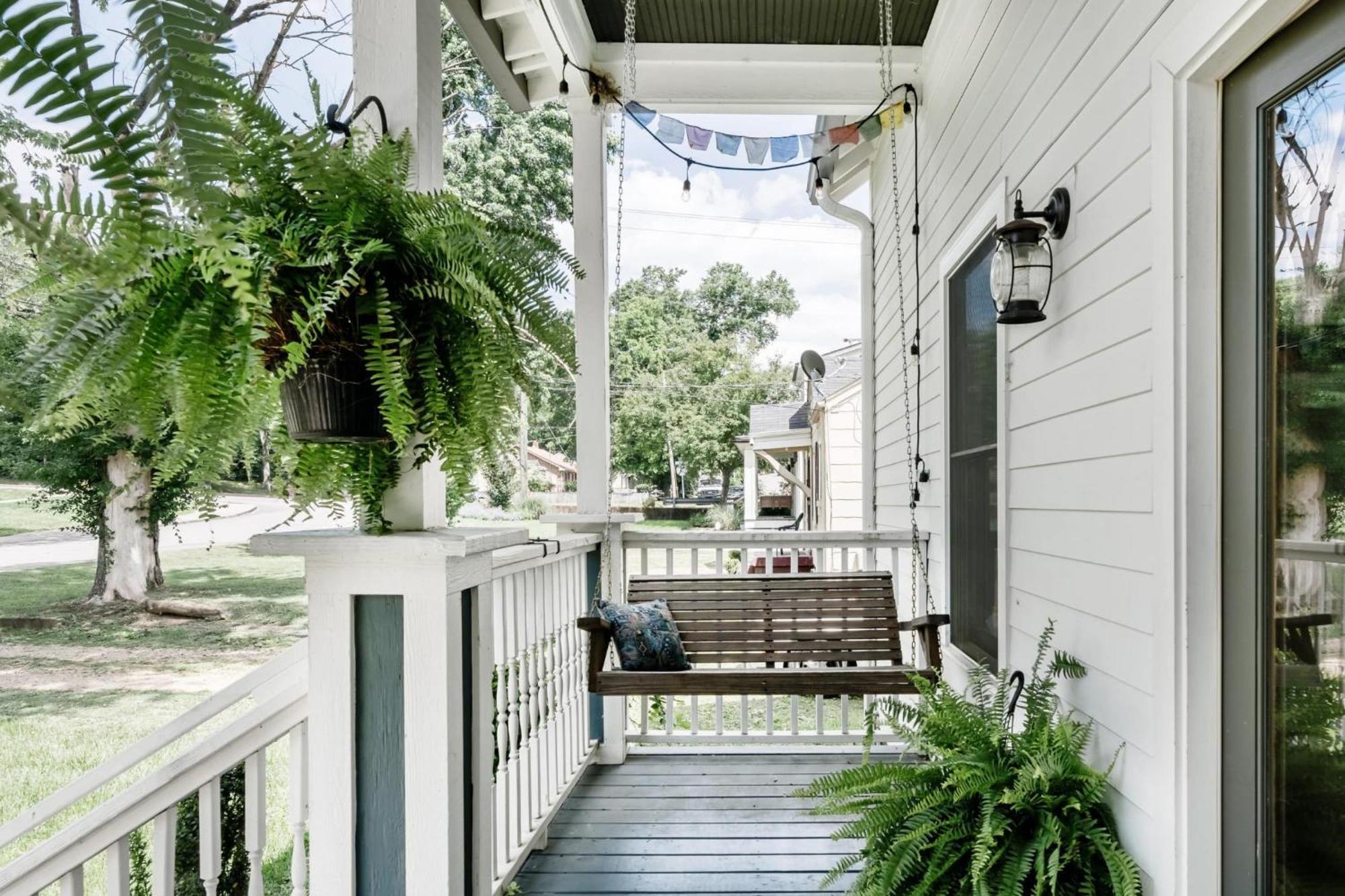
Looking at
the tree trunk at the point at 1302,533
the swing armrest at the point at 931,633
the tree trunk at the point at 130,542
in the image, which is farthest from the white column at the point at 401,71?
the swing armrest at the point at 931,633

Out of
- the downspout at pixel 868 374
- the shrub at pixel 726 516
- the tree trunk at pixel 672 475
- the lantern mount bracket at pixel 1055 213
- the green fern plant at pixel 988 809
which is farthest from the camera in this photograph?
the tree trunk at pixel 672 475

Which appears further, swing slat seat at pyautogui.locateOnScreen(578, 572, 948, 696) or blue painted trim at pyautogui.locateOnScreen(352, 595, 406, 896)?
swing slat seat at pyautogui.locateOnScreen(578, 572, 948, 696)

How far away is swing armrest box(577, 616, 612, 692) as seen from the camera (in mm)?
2547

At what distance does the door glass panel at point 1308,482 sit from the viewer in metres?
1.18

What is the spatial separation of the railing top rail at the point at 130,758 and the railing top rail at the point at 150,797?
34mm

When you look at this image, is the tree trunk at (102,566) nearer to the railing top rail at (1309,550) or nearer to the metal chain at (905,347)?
the railing top rail at (1309,550)

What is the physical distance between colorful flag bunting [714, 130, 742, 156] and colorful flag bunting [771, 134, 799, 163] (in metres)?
0.15

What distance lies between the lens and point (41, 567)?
2033 millimetres

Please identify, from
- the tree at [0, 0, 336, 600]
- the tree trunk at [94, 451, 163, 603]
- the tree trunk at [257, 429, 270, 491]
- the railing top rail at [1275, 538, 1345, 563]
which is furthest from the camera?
the tree trunk at [94, 451, 163, 603]

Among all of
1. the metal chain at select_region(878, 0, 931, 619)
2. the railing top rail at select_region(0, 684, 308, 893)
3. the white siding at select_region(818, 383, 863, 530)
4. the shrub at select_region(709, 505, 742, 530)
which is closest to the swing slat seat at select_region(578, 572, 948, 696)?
the metal chain at select_region(878, 0, 931, 619)

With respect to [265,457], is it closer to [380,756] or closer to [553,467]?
[380,756]

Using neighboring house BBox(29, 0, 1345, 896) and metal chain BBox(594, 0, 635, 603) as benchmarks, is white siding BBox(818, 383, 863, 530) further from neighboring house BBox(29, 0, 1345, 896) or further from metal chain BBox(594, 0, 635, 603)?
neighboring house BBox(29, 0, 1345, 896)

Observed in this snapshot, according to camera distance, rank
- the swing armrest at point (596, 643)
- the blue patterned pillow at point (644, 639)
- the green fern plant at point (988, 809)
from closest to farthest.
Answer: the green fern plant at point (988, 809)
the swing armrest at point (596, 643)
the blue patterned pillow at point (644, 639)

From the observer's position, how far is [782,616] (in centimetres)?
302
